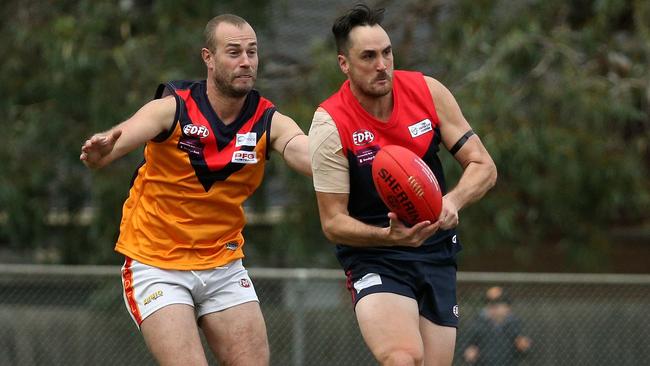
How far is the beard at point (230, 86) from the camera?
650 centimetres

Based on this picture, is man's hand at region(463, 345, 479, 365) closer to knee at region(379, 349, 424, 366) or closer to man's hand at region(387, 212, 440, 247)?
knee at region(379, 349, 424, 366)

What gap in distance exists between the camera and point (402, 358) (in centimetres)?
581

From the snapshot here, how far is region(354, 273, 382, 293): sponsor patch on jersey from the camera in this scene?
618 cm

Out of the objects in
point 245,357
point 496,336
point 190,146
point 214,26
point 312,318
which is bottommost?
point 496,336

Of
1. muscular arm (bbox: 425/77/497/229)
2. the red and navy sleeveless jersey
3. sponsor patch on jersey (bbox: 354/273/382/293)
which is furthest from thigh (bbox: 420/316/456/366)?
muscular arm (bbox: 425/77/497/229)

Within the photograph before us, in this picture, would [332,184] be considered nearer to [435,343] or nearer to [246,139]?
[246,139]

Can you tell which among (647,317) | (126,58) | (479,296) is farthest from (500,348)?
(126,58)

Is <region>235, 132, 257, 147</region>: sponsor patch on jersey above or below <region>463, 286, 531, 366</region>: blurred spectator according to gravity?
above

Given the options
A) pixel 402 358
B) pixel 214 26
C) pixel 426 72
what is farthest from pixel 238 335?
pixel 426 72

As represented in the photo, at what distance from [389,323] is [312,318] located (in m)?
3.98

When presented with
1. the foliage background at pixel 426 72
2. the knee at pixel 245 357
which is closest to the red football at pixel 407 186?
the knee at pixel 245 357

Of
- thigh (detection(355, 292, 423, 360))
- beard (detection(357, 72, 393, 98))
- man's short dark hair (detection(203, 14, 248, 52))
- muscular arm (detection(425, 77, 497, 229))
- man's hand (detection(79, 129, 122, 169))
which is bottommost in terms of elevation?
thigh (detection(355, 292, 423, 360))

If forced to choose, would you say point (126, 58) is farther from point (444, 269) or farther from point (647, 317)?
point (444, 269)

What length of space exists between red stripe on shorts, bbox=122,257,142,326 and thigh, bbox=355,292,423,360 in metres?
1.22
